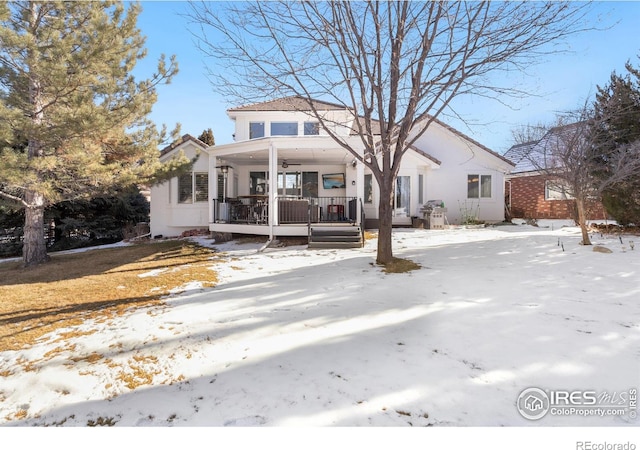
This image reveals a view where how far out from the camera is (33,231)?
964 cm

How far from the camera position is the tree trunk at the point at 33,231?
9375mm

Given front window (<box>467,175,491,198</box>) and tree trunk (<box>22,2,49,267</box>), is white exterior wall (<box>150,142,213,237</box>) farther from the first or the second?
front window (<box>467,175,491,198</box>)

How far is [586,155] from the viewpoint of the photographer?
8.49m

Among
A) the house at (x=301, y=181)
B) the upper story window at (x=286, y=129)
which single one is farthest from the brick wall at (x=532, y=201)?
the upper story window at (x=286, y=129)

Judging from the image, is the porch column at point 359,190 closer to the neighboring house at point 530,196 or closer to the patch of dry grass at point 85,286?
the patch of dry grass at point 85,286

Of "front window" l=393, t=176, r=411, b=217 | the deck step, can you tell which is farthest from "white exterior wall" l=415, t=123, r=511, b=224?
the deck step

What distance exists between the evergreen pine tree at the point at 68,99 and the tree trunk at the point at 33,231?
0.02m

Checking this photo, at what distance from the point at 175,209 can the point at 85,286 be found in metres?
8.80

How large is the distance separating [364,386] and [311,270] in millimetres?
4360

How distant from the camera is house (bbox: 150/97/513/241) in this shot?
1247cm

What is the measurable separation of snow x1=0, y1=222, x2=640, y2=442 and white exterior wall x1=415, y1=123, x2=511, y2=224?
10937 mm

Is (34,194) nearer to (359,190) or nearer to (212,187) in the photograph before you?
(212,187)
